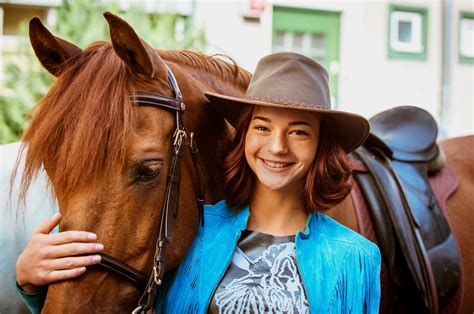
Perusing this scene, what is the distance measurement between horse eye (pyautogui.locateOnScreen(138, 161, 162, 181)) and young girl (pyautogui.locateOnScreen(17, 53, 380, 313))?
0.82 feet

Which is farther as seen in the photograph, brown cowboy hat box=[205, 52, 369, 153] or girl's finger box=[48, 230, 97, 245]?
brown cowboy hat box=[205, 52, 369, 153]

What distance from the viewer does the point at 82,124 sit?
155 cm

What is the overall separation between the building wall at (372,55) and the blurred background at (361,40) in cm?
1

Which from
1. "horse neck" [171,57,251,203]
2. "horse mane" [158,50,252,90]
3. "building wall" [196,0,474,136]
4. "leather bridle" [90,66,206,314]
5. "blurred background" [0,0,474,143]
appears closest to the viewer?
"leather bridle" [90,66,206,314]

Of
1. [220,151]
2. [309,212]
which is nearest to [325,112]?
[309,212]

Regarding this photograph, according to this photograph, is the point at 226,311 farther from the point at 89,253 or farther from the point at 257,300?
the point at 89,253

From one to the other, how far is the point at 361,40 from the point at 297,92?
5.91 metres

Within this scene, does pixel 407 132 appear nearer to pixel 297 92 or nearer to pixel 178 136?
pixel 297 92

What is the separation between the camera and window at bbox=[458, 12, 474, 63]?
7.84 metres

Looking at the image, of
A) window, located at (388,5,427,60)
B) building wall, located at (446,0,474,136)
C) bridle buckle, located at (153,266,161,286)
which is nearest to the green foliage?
bridle buckle, located at (153,266,161,286)

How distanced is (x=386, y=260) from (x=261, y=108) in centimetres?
104

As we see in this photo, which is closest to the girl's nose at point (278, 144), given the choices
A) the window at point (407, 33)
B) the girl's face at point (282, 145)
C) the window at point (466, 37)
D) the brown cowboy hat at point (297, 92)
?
the girl's face at point (282, 145)

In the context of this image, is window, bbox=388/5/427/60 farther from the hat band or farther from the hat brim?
the hat band

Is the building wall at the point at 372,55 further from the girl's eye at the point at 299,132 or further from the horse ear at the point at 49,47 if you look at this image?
the girl's eye at the point at 299,132
